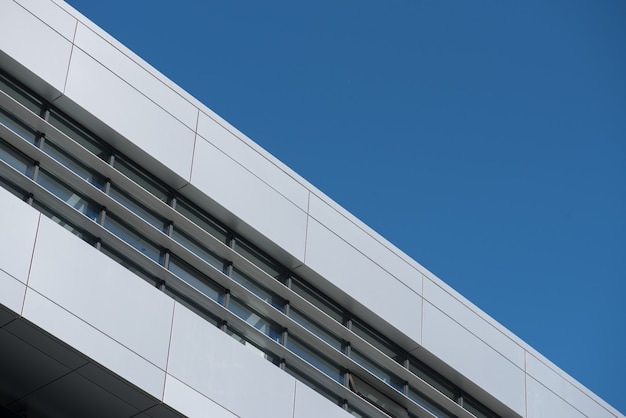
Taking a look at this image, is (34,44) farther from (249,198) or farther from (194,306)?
(194,306)

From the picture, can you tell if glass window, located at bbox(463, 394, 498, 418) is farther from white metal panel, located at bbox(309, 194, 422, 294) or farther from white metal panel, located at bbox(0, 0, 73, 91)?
white metal panel, located at bbox(0, 0, 73, 91)

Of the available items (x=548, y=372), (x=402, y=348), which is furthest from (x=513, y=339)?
(x=402, y=348)

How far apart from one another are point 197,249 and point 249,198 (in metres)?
1.24

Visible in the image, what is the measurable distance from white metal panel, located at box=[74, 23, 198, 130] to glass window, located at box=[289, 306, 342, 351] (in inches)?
133

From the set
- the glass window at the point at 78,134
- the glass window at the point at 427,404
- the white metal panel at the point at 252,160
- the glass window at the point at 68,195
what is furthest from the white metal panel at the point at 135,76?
the glass window at the point at 427,404

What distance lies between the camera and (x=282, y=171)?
837 inches

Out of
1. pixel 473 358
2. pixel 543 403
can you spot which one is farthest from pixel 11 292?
pixel 543 403

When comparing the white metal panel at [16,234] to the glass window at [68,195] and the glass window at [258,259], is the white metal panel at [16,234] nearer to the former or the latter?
the glass window at [68,195]

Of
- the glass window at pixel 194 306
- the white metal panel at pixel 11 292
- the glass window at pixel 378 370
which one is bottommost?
the white metal panel at pixel 11 292

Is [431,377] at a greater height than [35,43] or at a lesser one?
lesser

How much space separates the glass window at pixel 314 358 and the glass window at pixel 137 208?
2.79 metres

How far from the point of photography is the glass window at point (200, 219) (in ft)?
65.6

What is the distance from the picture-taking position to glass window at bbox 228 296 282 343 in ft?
65.4

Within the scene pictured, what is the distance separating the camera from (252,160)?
68.2 feet
